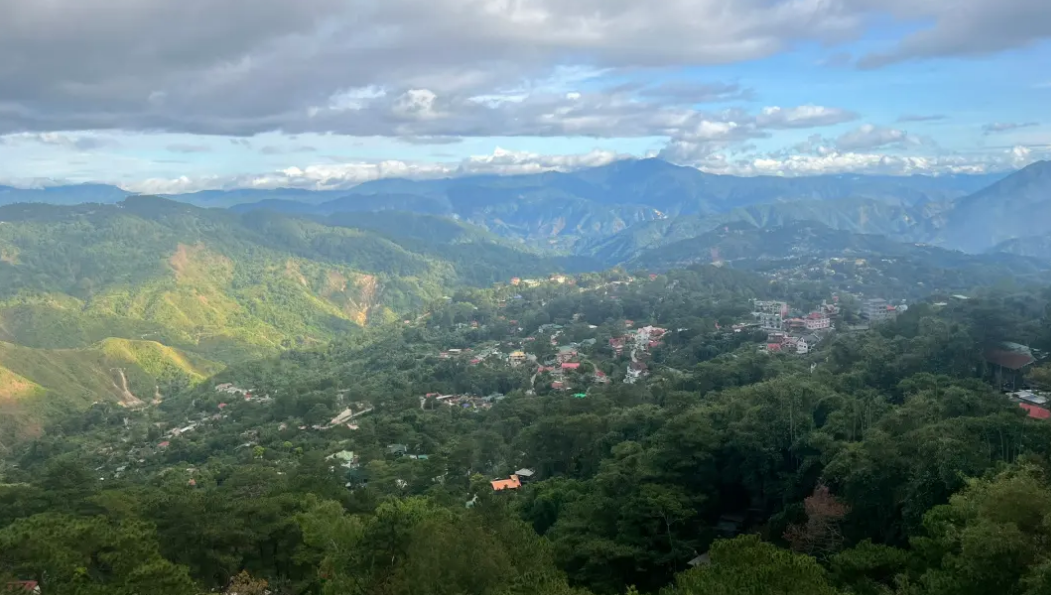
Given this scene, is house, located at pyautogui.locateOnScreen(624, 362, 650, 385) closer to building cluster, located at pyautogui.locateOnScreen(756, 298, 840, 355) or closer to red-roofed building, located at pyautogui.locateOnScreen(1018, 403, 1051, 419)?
building cluster, located at pyautogui.locateOnScreen(756, 298, 840, 355)

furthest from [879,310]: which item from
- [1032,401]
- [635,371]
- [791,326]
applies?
[1032,401]

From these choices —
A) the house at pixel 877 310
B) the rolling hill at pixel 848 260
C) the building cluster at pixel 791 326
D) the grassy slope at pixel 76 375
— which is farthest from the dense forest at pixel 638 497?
the rolling hill at pixel 848 260

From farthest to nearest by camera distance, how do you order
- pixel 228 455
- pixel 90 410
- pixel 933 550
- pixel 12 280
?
pixel 12 280
pixel 90 410
pixel 228 455
pixel 933 550

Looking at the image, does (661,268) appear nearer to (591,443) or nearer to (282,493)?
(591,443)

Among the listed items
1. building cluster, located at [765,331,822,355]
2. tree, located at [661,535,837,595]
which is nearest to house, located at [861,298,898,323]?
building cluster, located at [765,331,822,355]

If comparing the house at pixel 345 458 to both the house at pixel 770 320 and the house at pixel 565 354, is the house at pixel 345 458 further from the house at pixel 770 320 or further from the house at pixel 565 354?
the house at pixel 770 320

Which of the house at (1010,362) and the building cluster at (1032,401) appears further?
the house at (1010,362)

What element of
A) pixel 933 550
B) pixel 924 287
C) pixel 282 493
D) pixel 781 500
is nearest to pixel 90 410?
pixel 282 493
